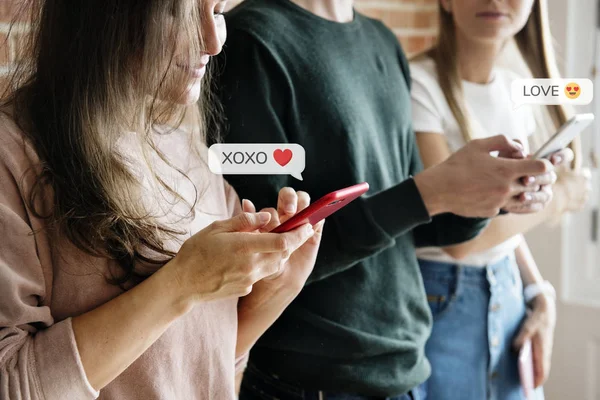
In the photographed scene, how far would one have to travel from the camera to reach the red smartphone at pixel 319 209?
1.86ft

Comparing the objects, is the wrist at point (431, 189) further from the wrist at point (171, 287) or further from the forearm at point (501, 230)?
the wrist at point (171, 287)

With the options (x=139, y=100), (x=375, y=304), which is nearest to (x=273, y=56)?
(x=139, y=100)

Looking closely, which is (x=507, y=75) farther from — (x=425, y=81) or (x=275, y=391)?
(x=275, y=391)

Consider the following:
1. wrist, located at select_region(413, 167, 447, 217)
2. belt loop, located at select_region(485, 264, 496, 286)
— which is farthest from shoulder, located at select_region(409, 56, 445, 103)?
belt loop, located at select_region(485, 264, 496, 286)

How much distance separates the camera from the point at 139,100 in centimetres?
60

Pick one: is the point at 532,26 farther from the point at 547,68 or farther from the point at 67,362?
the point at 67,362

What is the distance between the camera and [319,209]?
→ 57cm

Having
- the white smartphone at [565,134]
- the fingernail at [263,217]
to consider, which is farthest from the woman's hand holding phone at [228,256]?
the white smartphone at [565,134]

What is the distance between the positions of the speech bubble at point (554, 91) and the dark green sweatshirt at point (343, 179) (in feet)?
0.42

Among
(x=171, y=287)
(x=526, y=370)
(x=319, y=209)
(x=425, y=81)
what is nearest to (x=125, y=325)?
(x=171, y=287)

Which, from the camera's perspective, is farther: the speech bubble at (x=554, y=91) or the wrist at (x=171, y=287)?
the speech bubble at (x=554, y=91)

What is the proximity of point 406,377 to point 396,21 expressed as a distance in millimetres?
423

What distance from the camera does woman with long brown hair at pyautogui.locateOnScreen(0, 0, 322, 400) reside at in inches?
21.4

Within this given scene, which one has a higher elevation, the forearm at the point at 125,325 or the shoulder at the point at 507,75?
the shoulder at the point at 507,75
